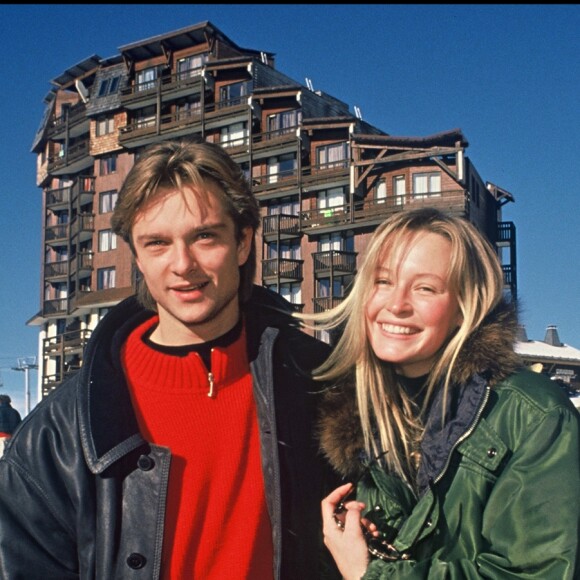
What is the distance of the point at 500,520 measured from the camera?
2977 mm

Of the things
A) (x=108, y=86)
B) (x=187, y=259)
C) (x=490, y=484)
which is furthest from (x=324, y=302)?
(x=490, y=484)

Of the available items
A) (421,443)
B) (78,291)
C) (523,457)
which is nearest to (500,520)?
(523,457)

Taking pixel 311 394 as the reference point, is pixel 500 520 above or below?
below

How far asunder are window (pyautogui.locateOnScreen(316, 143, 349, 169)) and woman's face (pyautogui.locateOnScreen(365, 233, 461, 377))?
120 feet

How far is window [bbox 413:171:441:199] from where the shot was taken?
38.7 m

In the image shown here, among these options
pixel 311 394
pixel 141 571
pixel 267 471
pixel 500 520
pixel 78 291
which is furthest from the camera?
pixel 78 291

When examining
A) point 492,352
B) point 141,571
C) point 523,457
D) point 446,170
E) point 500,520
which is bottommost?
point 141,571

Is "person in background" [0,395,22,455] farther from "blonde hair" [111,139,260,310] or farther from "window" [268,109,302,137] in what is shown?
"window" [268,109,302,137]

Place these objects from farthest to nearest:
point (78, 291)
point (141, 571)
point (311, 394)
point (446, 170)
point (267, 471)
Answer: point (78, 291) → point (446, 170) → point (311, 394) → point (267, 471) → point (141, 571)

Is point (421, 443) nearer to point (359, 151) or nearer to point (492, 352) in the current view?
point (492, 352)

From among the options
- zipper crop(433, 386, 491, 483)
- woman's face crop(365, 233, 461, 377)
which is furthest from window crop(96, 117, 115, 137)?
zipper crop(433, 386, 491, 483)

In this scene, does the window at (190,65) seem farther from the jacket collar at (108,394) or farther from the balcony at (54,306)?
the jacket collar at (108,394)

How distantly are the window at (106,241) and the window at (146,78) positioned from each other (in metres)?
7.75

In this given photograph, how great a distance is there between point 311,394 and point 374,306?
1.74ft
